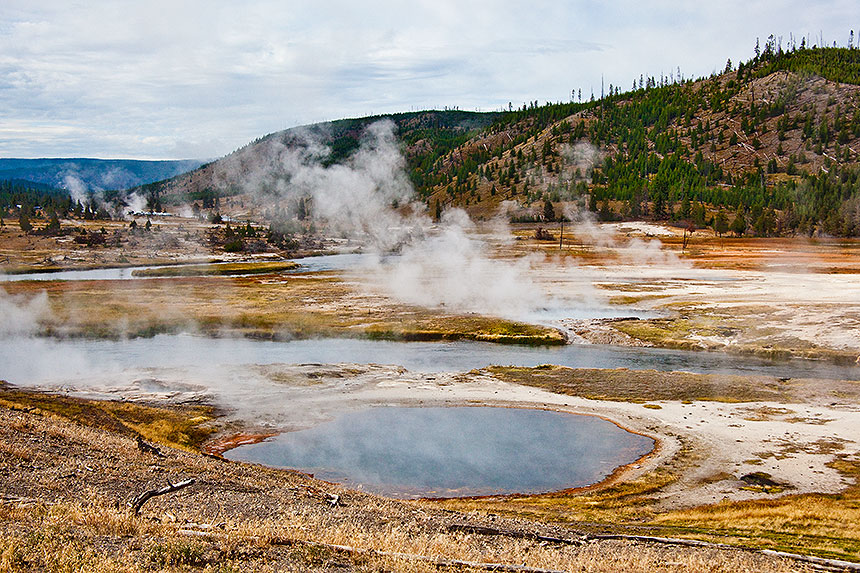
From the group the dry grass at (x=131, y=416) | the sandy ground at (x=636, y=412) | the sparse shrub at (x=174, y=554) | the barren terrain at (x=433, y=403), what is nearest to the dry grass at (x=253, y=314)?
the barren terrain at (x=433, y=403)

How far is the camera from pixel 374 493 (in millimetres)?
24578

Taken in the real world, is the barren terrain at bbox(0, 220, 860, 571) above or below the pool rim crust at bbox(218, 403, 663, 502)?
above

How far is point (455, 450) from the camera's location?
95.3 feet

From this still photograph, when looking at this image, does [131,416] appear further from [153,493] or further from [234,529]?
[234,529]

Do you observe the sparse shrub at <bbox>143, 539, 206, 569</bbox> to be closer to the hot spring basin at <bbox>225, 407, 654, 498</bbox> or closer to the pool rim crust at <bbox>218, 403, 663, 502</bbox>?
the pool rim crust at <bbox>218, 403, 663, 502</bbox>

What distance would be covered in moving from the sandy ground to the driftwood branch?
11.8 meters

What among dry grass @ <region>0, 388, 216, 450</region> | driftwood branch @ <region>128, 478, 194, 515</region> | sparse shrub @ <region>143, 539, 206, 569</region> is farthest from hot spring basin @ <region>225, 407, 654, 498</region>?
sparse shrub @ <region>143, 539, 206, 569</region>

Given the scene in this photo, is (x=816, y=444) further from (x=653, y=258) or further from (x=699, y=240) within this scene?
(x=699, y=240)

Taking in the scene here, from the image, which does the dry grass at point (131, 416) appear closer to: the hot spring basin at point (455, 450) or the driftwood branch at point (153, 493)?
the hot spring basin at point (455, 450)

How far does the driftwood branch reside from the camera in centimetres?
1736

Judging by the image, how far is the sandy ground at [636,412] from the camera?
2591 centimetres

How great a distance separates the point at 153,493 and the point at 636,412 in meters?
22.9

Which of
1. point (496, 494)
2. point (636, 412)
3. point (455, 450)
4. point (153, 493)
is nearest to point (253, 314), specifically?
point (455, 450)

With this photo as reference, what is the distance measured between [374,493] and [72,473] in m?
9.50
